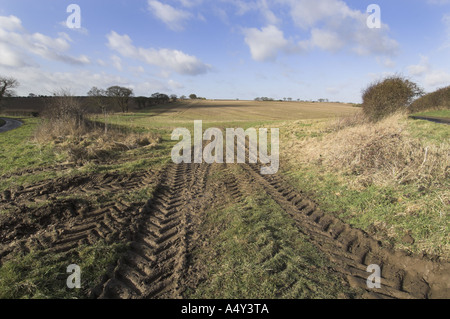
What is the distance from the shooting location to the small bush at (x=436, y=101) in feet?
99.9

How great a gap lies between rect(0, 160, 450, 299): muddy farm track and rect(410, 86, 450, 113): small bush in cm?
3439

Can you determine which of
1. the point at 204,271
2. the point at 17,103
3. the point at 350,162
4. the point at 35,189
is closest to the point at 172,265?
the point at 204,271

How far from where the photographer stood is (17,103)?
55719 millimetres

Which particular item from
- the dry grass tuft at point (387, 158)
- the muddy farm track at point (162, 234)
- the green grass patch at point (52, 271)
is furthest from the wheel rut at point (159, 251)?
the dry grass tuft at point (387, 158)

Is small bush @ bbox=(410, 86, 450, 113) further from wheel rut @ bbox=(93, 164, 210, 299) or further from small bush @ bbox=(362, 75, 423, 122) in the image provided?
wheel rut @ bbox=(93, 164, 210, 299)

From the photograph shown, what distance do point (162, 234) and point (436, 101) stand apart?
4068 centimetres

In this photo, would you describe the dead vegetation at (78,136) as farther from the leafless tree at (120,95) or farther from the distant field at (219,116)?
the leafless tree at (120,95)

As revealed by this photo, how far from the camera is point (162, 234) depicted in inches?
165

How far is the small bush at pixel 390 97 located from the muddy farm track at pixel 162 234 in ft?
44.3

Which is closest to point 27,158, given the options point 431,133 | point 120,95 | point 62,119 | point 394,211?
point 62,119

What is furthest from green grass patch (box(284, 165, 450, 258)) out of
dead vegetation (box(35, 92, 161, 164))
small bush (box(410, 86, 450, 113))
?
small bush (box(410, 86, 450, 113))
